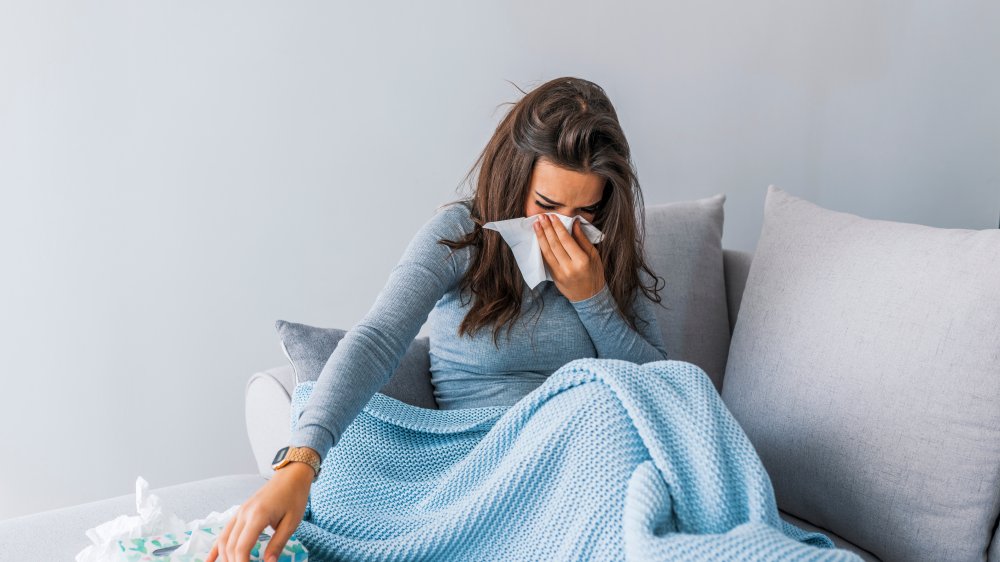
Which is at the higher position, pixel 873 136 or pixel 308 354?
pixel 873 136

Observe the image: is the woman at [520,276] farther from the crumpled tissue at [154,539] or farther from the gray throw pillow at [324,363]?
the crumpled tissue at [154,539]

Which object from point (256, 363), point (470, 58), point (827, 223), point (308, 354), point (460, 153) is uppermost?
point (470, 58)

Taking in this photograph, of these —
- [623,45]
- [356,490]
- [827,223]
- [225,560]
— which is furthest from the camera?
[623,45]

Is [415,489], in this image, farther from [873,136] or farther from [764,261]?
[873,136]

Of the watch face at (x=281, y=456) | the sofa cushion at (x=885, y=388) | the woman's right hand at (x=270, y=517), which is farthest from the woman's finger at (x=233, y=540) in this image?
the sofa cushion at (x=885, y=388)

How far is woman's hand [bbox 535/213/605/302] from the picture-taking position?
50.4 inches

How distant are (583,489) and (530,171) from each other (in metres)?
0.51

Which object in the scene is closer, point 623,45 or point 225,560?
point 225,560

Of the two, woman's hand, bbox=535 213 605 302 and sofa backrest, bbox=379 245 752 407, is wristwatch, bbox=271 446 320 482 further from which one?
woman's hand, bbox=535 213 605 302

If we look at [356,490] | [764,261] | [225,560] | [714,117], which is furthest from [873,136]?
[225,560]

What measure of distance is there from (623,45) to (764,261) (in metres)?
0.69

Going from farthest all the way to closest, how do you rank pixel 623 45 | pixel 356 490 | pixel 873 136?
pixel 873 136 < pixel 623 45 < pixel 356 490

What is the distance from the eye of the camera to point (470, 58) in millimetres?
1793

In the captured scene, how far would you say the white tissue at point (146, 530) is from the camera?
0.93m
